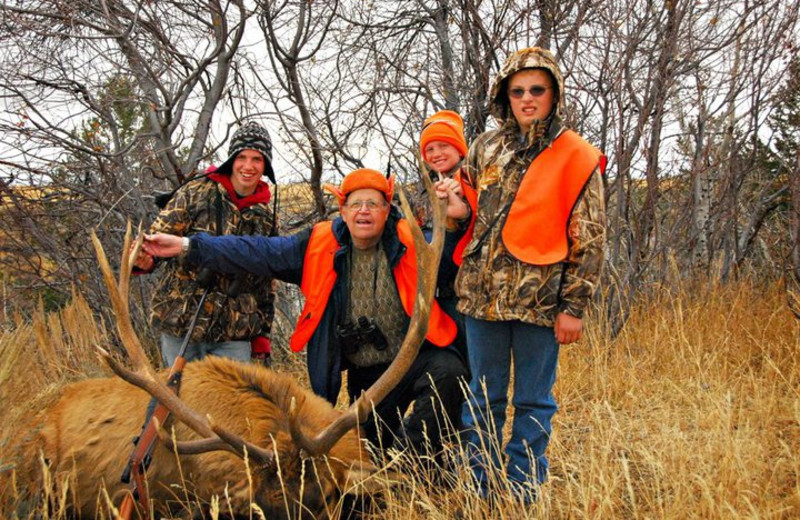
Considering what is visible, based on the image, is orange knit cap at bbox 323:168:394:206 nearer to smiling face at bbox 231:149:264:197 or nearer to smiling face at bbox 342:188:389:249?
smiling face at bbox 342:188:389:249

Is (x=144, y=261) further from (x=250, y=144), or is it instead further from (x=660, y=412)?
(x=660, y=412)

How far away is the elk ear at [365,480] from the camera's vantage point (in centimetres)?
311

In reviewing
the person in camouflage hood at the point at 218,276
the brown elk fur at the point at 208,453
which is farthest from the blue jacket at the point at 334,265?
the brown elk fur at the point at 208,453

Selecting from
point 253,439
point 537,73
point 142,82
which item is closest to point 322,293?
point 253,439

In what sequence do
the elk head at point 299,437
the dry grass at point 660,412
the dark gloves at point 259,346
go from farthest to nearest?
the dark gloves at point 259,346 → the elk head at point 299,437 → the dry grass at point 660,412

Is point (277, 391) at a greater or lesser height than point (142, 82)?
lesser

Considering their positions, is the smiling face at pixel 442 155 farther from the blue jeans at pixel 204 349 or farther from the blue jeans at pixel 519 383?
the blue jeans at pixel 204 349

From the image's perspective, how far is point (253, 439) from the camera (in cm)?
317

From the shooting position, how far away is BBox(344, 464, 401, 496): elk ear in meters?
3.11

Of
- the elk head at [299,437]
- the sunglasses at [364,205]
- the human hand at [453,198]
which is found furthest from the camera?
the sunglasses at [364,205]

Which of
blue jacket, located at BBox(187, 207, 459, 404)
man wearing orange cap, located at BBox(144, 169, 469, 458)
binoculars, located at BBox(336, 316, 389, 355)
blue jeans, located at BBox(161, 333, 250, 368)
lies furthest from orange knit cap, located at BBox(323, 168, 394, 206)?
blue jeans, located at BBox(161, 333, 250, 368)

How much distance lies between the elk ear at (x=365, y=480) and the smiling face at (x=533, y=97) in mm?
1812

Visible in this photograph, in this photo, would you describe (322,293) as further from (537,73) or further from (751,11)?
(751,11)

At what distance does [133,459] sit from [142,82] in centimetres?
398
